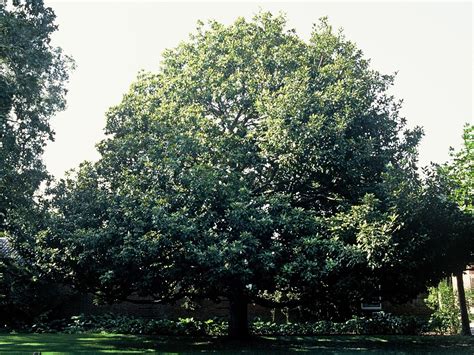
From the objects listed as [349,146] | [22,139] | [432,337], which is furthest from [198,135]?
[432,337]

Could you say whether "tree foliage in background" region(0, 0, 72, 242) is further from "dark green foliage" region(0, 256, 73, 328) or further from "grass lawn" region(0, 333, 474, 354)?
"dark green foliage" region(0, 256, 73, 328)

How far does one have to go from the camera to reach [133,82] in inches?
888

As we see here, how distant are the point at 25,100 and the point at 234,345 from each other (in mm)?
12614

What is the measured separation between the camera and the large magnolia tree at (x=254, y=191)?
15969 mm

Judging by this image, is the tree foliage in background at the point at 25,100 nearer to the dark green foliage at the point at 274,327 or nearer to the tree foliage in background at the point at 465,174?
the dark green foliage at the point at 274,327

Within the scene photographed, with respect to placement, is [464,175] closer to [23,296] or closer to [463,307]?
[463,307]

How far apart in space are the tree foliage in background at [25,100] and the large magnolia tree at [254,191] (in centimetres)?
188

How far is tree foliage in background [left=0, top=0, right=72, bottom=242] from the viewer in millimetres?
16844

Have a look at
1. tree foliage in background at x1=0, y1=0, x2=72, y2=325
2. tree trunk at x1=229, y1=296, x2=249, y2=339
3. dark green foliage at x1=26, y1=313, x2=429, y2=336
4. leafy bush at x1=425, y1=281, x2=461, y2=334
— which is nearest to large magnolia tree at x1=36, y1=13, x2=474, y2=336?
tree trunk at x1=229, y1=296, x2=249, y2=339

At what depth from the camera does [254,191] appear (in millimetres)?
19172

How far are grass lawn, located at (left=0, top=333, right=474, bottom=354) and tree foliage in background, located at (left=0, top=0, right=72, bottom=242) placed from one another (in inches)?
199

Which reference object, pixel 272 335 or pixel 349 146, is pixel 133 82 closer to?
pixel 349 146

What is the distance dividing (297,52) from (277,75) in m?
1.67

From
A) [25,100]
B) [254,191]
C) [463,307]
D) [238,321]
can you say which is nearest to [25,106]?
[25,100]
